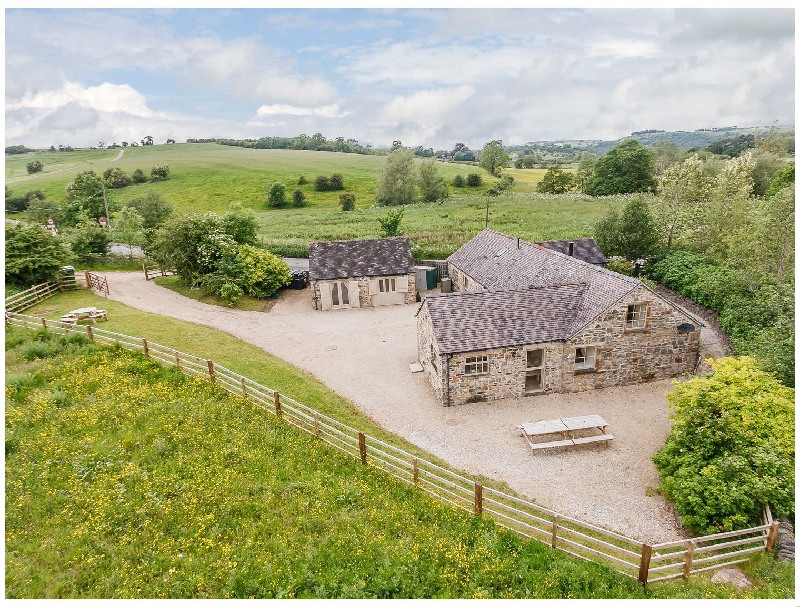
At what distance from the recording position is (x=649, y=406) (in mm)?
20234

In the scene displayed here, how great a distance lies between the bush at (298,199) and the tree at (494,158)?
44885 mm

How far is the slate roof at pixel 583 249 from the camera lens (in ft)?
116

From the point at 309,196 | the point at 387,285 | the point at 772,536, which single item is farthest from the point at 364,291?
the point at 309,196

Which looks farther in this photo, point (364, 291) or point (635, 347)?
point (364, 291)

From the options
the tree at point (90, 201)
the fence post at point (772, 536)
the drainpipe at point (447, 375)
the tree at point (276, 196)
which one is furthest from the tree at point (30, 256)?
the tree at point (276, 196)

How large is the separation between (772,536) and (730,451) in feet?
8.19

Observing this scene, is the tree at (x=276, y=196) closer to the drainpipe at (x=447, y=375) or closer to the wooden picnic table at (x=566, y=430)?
the drainpipe at (x=447, y=375)

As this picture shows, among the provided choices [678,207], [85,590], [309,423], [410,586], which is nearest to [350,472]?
[309,423]

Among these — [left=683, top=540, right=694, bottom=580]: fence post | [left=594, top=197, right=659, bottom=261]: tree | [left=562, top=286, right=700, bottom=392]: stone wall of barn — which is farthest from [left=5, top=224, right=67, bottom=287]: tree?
[left=594, top=197, right=659, bottom=261]: tree

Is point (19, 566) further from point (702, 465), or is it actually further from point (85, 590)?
point (702, 465)

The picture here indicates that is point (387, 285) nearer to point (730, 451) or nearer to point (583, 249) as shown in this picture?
point (583, 249)

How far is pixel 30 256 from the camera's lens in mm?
32062

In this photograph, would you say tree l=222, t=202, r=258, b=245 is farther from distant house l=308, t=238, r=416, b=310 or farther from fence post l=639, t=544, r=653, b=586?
fence post l=639, t=544, r=653, b=586

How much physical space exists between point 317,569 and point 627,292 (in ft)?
53.0
